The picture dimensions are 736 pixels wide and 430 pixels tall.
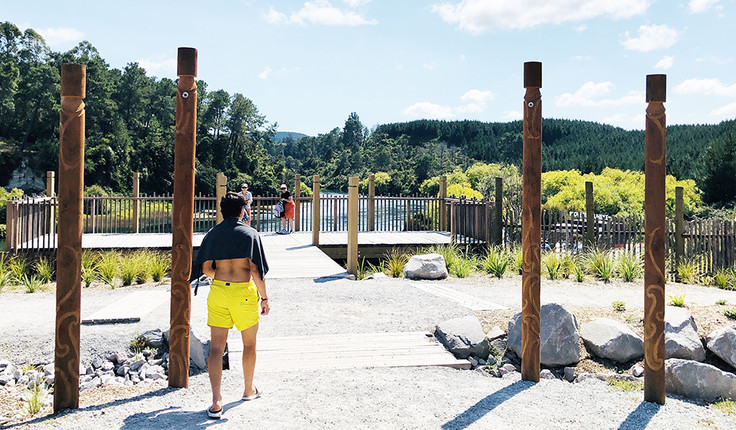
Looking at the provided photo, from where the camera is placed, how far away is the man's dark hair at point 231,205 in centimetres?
443

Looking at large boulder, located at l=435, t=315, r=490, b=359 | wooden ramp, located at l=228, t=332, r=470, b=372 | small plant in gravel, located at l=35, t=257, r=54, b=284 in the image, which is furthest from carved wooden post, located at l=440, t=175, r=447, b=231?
wooden ramp, located at l=228, t=332, r=470, b=372

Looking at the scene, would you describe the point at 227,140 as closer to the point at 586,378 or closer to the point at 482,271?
the point at 482,271

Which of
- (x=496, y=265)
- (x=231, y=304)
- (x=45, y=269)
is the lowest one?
(x=45, y=269)

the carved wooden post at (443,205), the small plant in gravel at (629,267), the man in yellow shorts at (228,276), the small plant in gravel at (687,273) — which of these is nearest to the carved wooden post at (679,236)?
the small plant in gravel at (687,273)

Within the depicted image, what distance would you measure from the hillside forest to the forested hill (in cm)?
32

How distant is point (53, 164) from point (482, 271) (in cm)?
5777

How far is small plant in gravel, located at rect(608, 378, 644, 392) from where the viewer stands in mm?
5883

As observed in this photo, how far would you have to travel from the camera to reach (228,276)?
4.40 meters

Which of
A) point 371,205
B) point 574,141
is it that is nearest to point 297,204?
point 371,205

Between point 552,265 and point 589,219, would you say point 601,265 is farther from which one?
point 589,219

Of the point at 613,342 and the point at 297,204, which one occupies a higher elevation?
the point at 297,204

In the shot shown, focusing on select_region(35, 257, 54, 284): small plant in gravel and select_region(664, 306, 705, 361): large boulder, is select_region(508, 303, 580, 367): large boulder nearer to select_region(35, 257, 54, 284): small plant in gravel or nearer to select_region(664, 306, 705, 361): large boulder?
select_region(664, 306, 705, 361): large boulder

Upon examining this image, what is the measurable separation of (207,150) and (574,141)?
226 feet

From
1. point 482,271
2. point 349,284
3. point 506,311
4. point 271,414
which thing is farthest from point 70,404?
point 482,271
